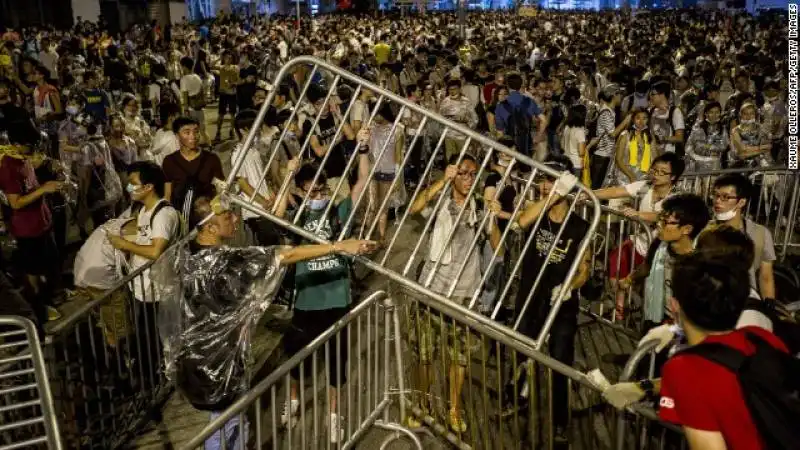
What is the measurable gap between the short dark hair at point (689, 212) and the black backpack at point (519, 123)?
5.85 meters

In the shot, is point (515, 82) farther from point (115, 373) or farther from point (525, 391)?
point (115, 373)

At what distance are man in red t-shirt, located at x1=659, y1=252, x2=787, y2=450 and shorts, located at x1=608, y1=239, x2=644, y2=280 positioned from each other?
327 cm

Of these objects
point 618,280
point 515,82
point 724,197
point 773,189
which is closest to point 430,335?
point 618,280

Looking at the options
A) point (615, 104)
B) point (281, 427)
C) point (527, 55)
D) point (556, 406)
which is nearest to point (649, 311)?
point (556, 406)

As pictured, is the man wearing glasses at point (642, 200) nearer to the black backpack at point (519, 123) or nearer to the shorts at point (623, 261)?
the shorts at point (623, 261)

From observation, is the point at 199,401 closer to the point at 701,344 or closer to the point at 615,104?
the point at 701,344

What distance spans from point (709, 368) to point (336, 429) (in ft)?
8.71

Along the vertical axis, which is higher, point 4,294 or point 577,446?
point 4,294

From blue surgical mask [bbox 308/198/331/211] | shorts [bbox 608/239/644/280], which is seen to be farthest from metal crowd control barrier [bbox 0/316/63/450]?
shorts [bbox 608/239/644/280]

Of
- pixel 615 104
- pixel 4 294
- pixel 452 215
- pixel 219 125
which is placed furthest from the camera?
pixel 219 125

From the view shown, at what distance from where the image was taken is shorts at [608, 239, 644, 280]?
6070 mm

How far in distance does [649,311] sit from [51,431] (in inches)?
154

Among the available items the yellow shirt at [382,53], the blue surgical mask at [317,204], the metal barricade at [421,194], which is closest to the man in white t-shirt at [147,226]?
the metal barricade at [421,194]

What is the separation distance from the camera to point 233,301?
412 centimetres
